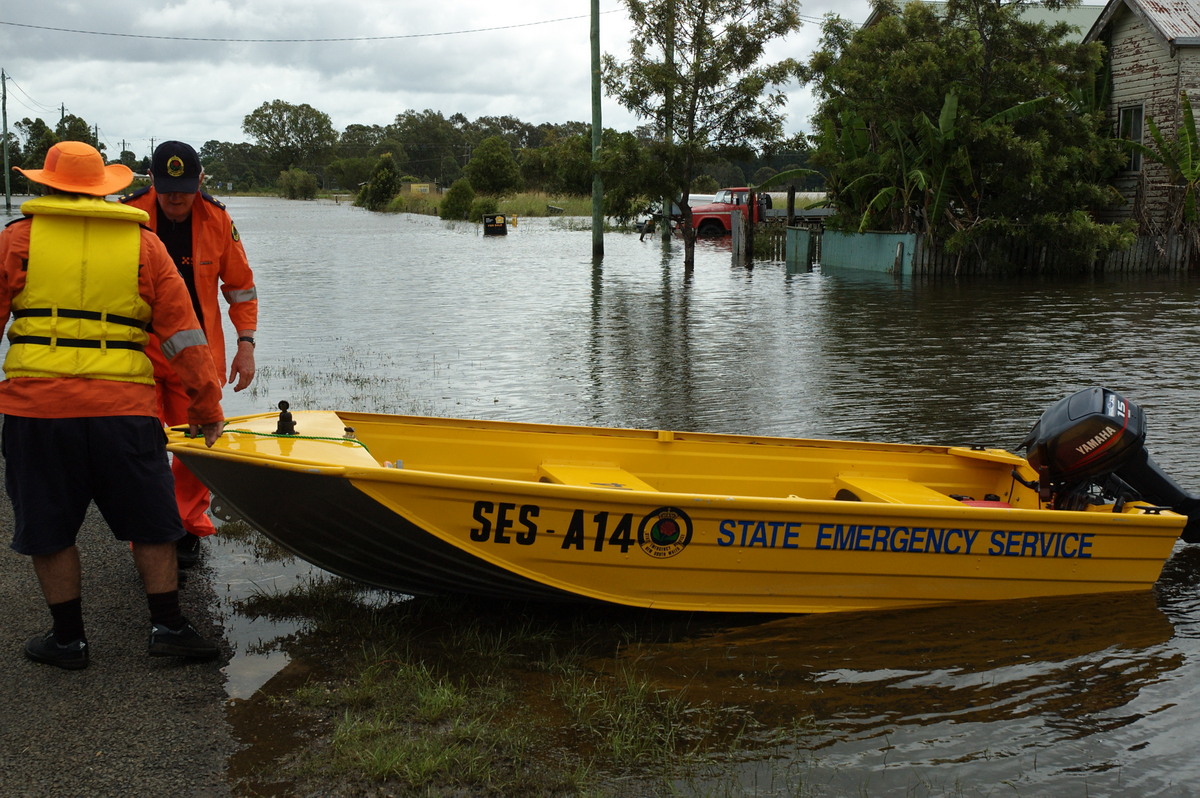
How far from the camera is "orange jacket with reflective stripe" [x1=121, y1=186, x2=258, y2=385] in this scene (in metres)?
5.08

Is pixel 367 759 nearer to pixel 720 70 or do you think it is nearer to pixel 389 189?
pixel 720 70

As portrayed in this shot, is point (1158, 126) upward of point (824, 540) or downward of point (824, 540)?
upward

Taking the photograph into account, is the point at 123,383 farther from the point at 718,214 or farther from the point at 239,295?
the point at 718,214

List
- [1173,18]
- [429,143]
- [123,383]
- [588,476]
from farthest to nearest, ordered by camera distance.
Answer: [429,143], [1173,18], [588,476], [123,383]

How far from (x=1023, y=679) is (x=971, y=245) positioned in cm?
1990

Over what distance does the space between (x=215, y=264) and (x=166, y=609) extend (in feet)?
5.41

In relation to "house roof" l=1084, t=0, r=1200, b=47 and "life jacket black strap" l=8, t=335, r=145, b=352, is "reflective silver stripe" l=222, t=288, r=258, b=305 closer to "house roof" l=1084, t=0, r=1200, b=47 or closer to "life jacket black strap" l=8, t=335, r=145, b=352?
"life jacket black strap" l=8, t=335, r=145, b=352

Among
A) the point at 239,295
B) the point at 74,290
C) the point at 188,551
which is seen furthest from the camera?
the point at 188,551

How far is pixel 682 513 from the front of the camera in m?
4.89

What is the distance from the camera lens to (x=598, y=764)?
3846 mm

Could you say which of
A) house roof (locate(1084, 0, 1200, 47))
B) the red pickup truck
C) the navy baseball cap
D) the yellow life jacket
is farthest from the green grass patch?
the red pickup truck

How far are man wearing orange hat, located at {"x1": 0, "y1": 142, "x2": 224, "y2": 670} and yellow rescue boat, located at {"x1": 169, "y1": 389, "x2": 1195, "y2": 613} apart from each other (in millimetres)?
476

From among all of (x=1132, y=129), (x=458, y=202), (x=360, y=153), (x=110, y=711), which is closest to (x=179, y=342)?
(x=110, y=711)

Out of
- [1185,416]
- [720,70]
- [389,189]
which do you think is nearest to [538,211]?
[389,189]
